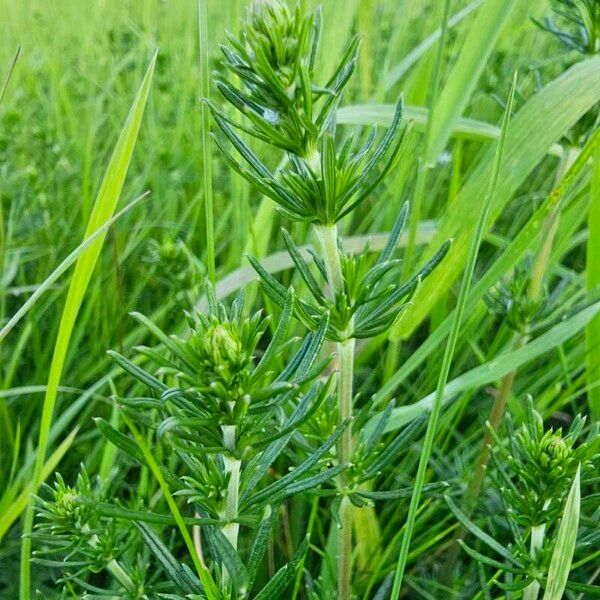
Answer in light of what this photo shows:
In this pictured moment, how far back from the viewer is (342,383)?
78cm

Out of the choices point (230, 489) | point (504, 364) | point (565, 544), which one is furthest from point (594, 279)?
point (230, 489)

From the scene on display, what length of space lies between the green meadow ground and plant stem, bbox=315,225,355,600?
0.11 meters

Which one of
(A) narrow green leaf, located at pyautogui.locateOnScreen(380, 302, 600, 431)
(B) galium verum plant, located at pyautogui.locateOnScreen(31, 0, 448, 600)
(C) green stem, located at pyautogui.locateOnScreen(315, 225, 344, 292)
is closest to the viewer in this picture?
(B) galium verum plant, located at pyautogui.locateOnScreen(31, 0, 448, 600)

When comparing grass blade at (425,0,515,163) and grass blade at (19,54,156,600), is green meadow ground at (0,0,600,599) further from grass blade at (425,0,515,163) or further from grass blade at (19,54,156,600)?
grass blade at (19,54,156,600)

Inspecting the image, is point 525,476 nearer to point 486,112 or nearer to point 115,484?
point 115,484

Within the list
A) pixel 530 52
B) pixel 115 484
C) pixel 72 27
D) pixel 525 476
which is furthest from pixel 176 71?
pixel 525 476

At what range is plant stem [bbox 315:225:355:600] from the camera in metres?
0.75

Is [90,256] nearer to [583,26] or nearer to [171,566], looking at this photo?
[171,566]

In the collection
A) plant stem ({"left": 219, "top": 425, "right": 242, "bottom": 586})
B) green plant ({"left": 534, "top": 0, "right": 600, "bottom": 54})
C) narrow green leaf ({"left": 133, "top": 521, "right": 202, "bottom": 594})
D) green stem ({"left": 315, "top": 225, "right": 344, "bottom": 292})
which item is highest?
green plant ({"left": 534, "top": 0, "right": 600, "bottom": 54})

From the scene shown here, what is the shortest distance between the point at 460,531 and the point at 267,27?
820mm

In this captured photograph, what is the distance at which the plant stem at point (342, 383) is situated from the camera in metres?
0.75

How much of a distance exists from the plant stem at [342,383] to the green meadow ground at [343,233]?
108 mm

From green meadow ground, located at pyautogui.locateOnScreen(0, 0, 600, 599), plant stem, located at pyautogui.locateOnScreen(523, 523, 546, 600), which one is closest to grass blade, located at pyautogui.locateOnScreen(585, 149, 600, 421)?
green meadow ground, located at pyautogui.locateOnScreen(0, 0, 600, 599)

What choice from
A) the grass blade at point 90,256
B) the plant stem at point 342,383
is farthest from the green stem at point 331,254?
the grass blade at point 90,256
